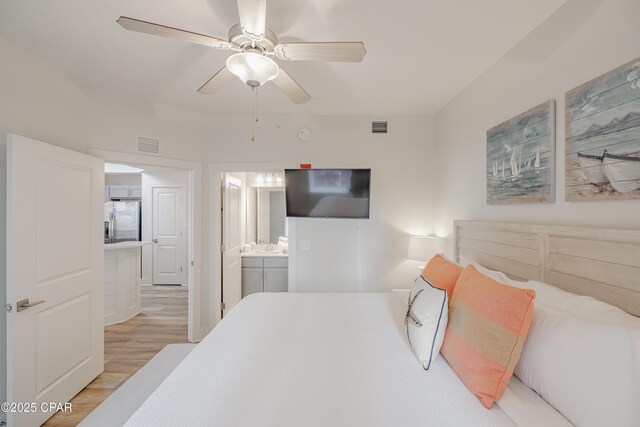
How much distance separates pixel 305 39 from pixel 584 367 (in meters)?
2.07

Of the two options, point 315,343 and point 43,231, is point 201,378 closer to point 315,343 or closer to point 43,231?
point 315,343

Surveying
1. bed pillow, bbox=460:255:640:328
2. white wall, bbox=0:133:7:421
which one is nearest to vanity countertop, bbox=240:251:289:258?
A: white wall, bbox=0:133:7:421

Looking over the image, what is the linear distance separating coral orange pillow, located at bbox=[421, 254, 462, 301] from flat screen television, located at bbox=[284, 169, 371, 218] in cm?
132

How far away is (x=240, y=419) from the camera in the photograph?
85 cm

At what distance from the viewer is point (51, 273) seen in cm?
183

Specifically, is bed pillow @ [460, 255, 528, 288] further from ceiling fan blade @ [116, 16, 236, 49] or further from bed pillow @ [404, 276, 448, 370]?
ceiling fan blade @ [116, 16, 236, 49]

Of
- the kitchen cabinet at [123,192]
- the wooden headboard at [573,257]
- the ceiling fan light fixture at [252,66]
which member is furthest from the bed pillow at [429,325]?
the kitchen cabinet at [123,192]

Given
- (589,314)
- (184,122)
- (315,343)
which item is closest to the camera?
(589,314)

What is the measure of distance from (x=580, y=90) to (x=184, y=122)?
3.32 metres

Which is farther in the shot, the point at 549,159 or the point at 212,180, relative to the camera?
the point at 212,180

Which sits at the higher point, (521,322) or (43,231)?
(43,231)

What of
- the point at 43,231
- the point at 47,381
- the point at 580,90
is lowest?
the point at 47,381

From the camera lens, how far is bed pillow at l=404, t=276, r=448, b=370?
3.80 feet

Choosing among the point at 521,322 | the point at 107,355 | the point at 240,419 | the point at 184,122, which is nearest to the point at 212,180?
the point at 184,122
